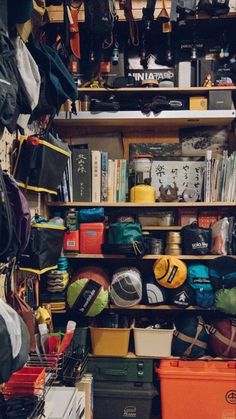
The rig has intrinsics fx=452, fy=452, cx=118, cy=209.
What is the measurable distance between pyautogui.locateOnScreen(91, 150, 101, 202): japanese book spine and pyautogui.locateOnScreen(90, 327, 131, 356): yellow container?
0.91 meters

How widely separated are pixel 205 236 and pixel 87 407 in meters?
1.34

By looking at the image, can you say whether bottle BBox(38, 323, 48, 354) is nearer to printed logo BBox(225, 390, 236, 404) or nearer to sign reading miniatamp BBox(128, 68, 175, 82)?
printed logo BBox(225, 390, 236, 404)

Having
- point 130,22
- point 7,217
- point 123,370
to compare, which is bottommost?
point 123,370

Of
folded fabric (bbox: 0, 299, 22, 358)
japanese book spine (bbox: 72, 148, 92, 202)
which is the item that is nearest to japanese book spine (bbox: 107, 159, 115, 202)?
japanese book spine (bbox: 72, 148, 92, 202)

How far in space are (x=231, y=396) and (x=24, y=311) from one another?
62.9 inches

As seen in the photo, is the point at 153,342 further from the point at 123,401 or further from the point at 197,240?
the point at 197,240

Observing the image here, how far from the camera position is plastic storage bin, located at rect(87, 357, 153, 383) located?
3.09 m

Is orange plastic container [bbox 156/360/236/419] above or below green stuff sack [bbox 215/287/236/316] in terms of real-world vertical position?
below

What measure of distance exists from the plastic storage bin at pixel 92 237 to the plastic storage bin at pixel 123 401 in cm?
93

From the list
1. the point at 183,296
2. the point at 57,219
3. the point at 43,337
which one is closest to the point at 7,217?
the point at 43,337

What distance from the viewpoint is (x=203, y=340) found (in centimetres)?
305

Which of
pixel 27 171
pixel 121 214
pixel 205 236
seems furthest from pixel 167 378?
pixel 27 171

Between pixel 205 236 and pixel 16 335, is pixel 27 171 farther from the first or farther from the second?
pixel 205 236

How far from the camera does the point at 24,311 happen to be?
87.4 inches
